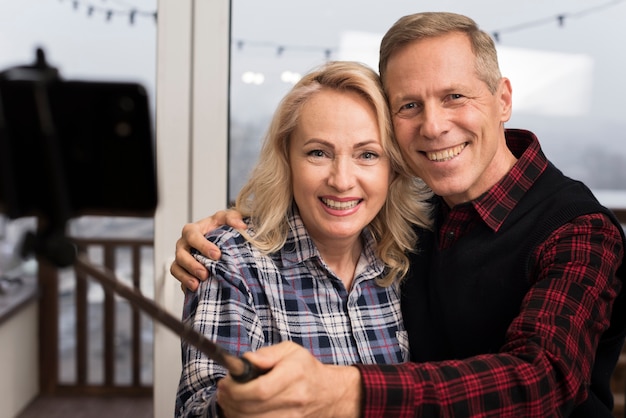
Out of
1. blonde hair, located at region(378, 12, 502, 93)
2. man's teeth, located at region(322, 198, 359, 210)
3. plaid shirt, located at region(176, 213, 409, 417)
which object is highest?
blonde hair, located at region(378, 12, 502, 93)

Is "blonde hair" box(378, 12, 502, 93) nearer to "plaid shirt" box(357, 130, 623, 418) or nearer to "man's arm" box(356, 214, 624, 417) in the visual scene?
"plaid shirt" box(357, 130, 623, 418)

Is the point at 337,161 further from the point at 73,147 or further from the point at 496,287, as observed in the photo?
the point at 73,147

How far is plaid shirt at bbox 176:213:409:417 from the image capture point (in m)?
1.23

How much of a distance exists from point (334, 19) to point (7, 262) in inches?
77.5

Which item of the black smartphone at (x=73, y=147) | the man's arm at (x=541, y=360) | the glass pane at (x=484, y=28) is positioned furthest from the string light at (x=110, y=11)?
the black smartphone at (x=73, y=147)

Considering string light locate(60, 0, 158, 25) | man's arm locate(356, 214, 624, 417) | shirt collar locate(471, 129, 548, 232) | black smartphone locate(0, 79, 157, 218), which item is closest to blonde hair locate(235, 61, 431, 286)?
shirt collar locate(471, 129, 548, 232)

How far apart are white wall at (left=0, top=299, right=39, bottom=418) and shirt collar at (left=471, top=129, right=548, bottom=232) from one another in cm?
200

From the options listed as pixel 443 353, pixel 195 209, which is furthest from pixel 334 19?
pixel 443 353

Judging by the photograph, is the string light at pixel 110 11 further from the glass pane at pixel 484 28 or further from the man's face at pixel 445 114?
the man's face at pixel 445 114

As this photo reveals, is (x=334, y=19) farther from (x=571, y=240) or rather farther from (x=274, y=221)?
(x=571, y=240)

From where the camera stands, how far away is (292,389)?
88cm

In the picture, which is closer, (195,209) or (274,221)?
(274,221)

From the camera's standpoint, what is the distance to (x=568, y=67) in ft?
7.70

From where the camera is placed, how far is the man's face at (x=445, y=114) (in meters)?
1.45
